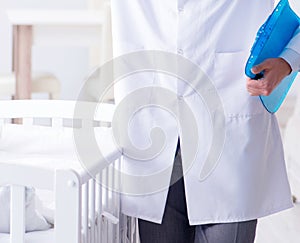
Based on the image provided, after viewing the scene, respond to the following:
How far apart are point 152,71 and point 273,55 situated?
0.23 metres

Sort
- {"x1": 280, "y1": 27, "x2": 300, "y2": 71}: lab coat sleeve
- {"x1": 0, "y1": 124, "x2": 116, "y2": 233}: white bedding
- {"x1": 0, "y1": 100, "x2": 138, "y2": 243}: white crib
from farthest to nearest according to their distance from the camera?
1. {"x1": 0, "y1": 124, "x2": 116, "y2": 233}: white bedding
2. {"x1": 280, "y1": 27, "x2": 300, "y2": 71}: lab coat sleeve
3. {"x1": 0, "y1": 100, "x2": 138, "y2": 243}: white crib

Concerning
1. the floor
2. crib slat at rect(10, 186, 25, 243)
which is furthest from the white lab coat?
the floor

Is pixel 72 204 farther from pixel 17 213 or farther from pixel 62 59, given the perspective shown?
pixel 62 59

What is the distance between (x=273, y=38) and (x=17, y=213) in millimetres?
502

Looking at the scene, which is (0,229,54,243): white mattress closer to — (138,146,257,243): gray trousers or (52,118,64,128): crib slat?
(138,146,257,243): gray trousers

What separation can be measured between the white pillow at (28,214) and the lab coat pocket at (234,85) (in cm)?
39

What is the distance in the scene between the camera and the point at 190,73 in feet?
3.86

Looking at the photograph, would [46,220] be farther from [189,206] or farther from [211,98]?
[211,98]

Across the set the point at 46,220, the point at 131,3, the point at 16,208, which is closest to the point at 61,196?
the point at 16,208

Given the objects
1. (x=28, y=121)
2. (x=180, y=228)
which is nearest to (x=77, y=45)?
(x=28, y=121)

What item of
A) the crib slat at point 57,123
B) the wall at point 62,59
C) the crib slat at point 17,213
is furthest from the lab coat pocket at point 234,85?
the wall at point 62,59

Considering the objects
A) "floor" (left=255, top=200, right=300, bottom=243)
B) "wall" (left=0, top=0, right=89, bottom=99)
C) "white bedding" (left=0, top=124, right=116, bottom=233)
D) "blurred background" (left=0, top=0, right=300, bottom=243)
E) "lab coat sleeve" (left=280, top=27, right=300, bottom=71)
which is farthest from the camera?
"wall" (left=0, top=0, right=89, bottom=99)

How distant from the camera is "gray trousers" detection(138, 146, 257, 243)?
46.8 inches

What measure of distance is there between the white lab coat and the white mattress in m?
0.19
